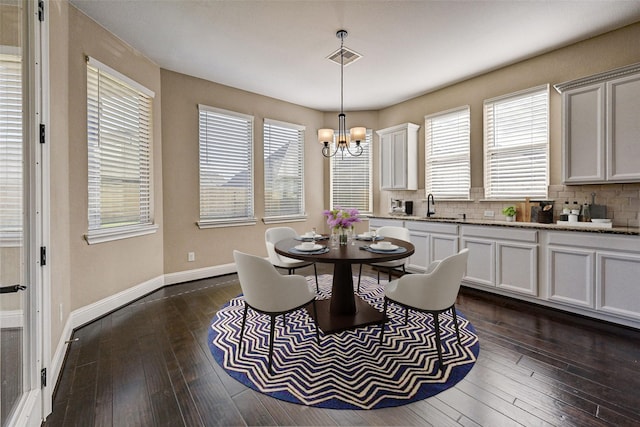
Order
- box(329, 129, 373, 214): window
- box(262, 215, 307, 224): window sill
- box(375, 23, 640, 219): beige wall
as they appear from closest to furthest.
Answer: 1. box(375, 23, 640, 219): beige wall
2. box(262, 215, 307, 224): window sill
3. box(329, 129, 373, 214): window

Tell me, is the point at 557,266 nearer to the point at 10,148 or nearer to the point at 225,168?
the point at 10,148

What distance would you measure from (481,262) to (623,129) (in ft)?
6.19

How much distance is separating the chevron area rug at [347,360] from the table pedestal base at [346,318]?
5 cm

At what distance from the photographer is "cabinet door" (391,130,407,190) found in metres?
4.67

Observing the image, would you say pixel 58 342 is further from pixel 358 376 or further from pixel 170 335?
pixel 358 376

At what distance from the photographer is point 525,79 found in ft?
11.5

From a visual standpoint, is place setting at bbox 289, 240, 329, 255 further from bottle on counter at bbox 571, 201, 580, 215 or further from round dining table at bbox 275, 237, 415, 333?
bottle on counter at bbox 571, 201, 580, 215

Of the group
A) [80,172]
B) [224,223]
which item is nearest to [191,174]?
[224,223]

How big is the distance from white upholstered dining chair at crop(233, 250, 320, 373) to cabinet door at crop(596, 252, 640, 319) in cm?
287

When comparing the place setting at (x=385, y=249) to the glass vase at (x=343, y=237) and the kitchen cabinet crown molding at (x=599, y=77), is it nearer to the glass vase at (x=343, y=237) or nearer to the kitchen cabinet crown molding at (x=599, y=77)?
the glass vase at (x=343, y=237)

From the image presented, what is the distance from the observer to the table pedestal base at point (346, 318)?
2.47 metres

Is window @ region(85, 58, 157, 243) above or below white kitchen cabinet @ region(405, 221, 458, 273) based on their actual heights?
above

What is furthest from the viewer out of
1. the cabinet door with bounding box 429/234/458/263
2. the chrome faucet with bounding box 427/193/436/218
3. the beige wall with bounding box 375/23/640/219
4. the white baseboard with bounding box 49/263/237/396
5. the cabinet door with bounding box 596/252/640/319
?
the chrome faucet with bounding box 427/193/436/218

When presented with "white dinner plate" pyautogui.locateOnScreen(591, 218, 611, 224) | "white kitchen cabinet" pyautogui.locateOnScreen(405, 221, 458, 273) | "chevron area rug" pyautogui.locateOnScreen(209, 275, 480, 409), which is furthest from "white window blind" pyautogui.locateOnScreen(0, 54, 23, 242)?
"white dinner plate" pyautogui.locateOnScreen(591, 218, 611, 224)
